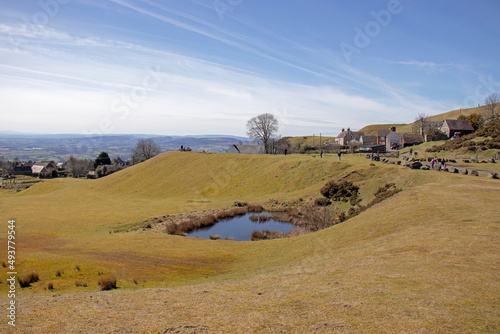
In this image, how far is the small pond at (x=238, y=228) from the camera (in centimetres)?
3397

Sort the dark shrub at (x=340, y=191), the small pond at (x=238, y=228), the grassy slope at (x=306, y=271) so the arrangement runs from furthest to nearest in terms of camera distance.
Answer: the dark shrub at (x=340, y=191) < the small pond at (x=238, y=228) < the grassy slope at (x=306, y=271)

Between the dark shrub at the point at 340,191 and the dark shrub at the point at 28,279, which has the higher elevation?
the dark shrub at the point at 340,191

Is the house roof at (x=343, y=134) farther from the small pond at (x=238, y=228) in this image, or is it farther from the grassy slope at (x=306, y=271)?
the small pond at (x=238, y=228)

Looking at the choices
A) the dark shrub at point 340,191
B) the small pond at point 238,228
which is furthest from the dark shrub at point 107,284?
the dark shrub at point 340,191

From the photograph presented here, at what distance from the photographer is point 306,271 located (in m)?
15.5

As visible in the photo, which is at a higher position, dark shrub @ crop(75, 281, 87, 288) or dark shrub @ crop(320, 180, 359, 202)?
dark shrub @ crop(320, 180, 359, 202)

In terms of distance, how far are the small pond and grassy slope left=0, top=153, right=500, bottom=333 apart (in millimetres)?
5560

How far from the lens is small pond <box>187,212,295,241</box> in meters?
34.0

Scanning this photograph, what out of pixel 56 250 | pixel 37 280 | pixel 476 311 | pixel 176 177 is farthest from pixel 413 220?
pixel 176 177

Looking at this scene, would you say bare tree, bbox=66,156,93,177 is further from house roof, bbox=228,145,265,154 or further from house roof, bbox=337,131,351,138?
house roof, bbox=337,131,351,138

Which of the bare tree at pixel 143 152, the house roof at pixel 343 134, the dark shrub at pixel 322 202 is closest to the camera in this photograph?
the dark shrub at pixel 322 202

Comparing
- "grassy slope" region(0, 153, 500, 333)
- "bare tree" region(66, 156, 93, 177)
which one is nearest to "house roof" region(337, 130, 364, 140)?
"grassy slope" region(0, 153, 500, 333)

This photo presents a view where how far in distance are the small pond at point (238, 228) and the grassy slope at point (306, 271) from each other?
5560 millimetres

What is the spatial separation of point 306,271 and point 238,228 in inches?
858
